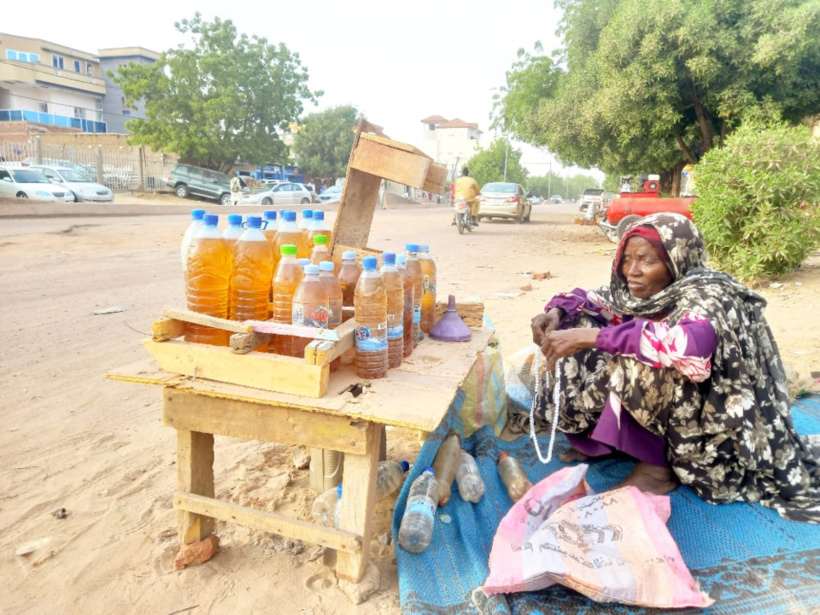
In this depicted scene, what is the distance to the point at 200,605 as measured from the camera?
1.98 metres

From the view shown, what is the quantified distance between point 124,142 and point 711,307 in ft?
115

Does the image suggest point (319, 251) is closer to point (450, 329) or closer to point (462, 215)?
point (450, 329)

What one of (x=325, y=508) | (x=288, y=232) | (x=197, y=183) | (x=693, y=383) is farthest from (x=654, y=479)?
(x=197, y=183)

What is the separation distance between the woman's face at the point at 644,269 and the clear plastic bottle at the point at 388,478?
138 centimetres

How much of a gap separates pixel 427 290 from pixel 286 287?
0.84 metres

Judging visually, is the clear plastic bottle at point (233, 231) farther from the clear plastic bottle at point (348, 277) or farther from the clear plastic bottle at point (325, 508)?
the clear plastic bottle at point (325, 508)

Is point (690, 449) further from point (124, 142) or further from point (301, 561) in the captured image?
point (124, 142)

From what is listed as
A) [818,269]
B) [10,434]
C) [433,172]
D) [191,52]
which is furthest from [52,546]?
[191,52]

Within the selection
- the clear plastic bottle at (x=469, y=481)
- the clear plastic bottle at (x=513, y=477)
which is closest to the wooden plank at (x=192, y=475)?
the clear plastic bottle at (x=469, y=481)

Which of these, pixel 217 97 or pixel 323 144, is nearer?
pixel 217 97

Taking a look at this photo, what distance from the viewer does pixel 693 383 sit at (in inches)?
89.8

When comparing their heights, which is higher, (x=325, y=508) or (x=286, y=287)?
(x=286, y=287)

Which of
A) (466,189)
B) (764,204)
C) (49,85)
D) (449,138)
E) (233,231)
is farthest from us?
(449,138)

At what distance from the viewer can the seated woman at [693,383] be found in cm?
216
